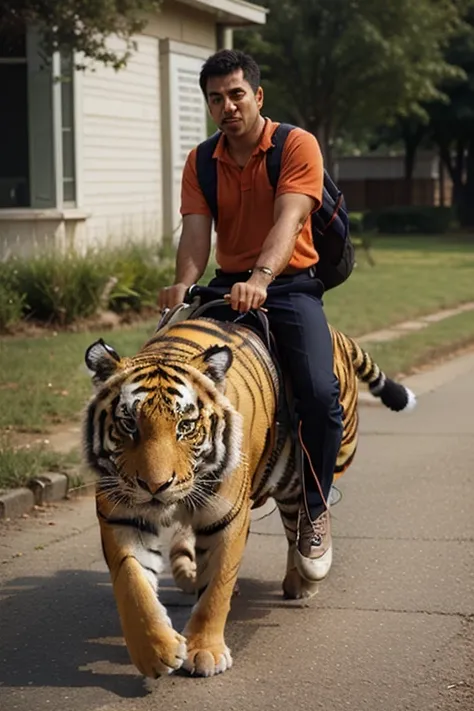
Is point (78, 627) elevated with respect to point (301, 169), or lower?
lower

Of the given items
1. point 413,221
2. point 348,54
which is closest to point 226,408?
point 348,54

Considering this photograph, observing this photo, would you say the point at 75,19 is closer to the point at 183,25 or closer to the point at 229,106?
the point at 183,25

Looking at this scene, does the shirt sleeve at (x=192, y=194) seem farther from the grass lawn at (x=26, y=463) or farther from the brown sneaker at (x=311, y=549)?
the grass lawn at (x=26, y=463)

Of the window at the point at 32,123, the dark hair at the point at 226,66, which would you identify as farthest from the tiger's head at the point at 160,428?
the window at the point at 32,123

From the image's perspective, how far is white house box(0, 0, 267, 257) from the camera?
55.3ft

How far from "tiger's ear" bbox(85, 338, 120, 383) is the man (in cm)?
79

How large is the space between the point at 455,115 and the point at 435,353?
96.9 feet

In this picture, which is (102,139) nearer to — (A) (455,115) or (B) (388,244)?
(B) (388,244)

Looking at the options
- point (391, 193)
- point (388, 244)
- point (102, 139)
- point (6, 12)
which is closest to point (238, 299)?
point (6, 12)

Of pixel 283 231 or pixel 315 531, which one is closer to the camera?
pixel 283 231

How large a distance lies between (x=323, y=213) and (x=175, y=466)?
1757mm

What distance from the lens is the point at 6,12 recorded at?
14.7 metres

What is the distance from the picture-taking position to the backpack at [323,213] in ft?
18.4

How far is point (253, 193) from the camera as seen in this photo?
5.66 meters
